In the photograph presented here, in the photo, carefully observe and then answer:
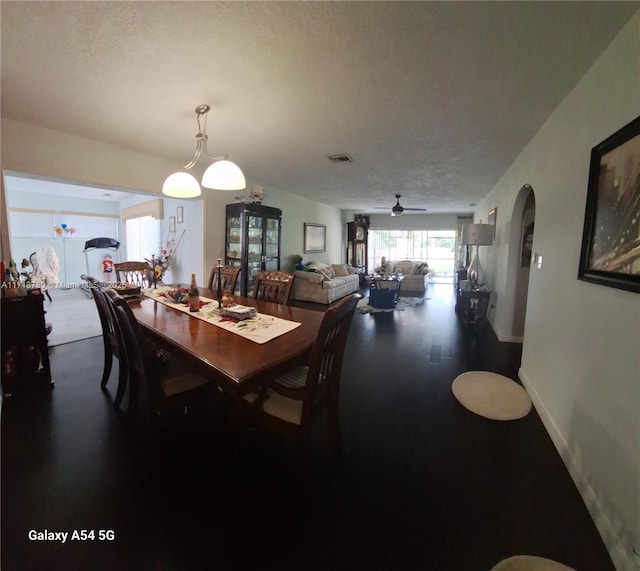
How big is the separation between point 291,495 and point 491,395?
1.86m

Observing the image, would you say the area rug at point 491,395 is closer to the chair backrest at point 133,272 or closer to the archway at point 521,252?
the archway at point 521,252

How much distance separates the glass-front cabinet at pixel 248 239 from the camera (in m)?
4.59

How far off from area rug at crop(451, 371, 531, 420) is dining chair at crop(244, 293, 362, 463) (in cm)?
131

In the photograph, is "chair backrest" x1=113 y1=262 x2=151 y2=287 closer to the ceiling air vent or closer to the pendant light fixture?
the pendant light fixture

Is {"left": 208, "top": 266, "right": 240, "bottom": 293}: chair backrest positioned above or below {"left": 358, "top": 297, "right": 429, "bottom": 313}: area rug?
above

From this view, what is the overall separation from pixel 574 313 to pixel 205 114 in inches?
119

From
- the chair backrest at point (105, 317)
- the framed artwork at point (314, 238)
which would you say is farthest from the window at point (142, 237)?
the chair backrest at point (105, 317)

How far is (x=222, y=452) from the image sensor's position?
5.63ft

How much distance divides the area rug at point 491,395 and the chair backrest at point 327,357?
1.27 meters

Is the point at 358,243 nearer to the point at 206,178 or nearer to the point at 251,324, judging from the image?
the point at 206,178

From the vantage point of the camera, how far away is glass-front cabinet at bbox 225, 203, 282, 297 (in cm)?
459

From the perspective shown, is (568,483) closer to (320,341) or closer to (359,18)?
(320,341)

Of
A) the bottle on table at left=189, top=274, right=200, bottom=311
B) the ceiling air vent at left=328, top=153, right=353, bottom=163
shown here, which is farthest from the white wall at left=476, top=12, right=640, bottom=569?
the bottle on table at left=189, top=274, right=200, bottom=311

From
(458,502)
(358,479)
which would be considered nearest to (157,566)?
(358,479)
